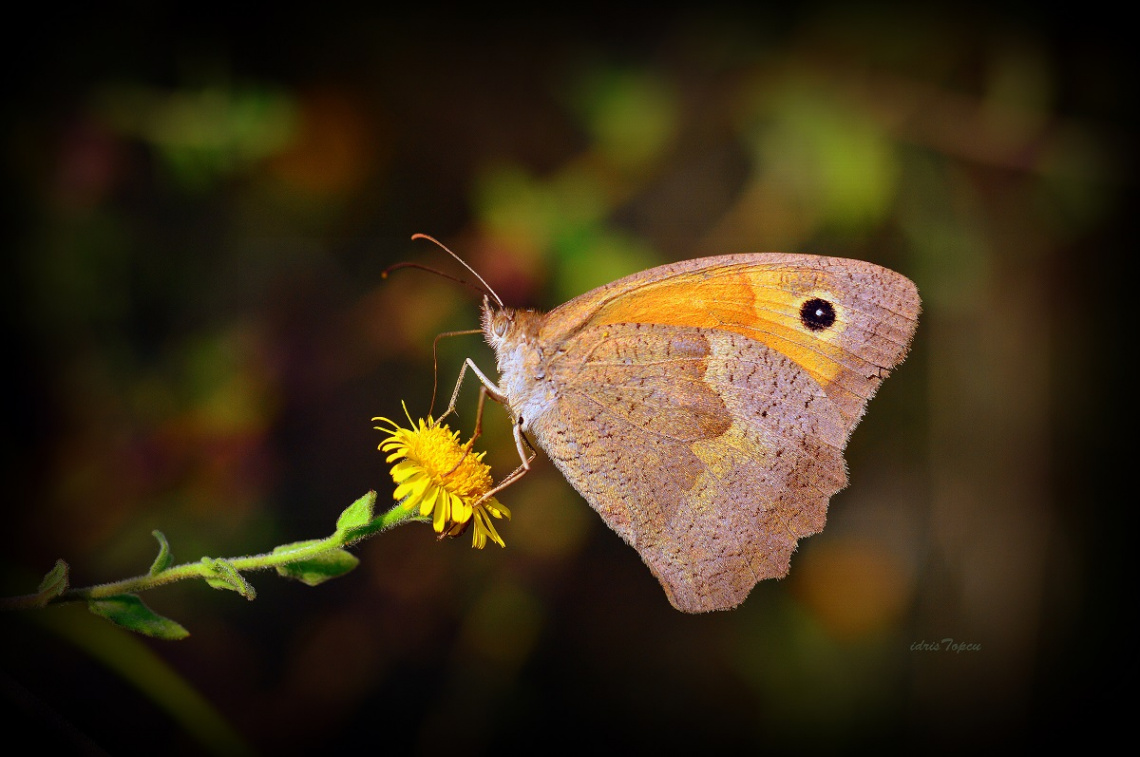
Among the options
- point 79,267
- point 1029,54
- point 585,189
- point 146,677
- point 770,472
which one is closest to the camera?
point 770,472

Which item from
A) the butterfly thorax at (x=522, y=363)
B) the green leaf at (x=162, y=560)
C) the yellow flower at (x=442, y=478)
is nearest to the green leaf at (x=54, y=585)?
the green leaf at (x=162, y=560)

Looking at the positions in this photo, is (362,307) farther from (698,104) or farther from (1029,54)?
(1029,54)

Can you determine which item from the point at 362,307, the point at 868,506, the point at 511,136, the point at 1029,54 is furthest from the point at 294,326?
the point at 1029,54

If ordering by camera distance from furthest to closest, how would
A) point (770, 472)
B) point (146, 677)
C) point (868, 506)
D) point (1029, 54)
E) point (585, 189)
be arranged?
point (868, 506) < point (1029, 54) < point (585, 189) < point (146, 677) < point (770, 472)

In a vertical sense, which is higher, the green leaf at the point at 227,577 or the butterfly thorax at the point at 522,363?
the butterfly thorax at the point at 522,363

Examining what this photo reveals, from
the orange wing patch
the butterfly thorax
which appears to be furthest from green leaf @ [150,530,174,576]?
the orange wing patch

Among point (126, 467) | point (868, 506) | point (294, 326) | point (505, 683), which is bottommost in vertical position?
point (505, 683)

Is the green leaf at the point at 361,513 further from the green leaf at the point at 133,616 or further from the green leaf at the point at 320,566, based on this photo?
the green leaf at the point at 133,616

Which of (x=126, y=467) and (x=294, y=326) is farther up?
(x=294, y=326)
